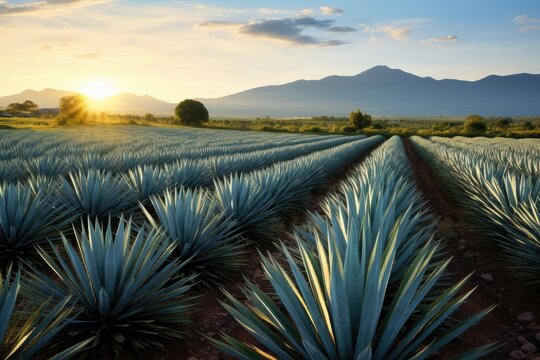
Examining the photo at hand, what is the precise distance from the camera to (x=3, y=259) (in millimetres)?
3902

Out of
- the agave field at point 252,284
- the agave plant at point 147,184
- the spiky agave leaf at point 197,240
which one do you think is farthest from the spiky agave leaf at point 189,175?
the spiky agave leaf at point 197,240

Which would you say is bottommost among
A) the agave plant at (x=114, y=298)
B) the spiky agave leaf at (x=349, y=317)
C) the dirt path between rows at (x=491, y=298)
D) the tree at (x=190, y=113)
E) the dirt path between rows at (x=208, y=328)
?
the dirt path between rows at (x=491, y=298)

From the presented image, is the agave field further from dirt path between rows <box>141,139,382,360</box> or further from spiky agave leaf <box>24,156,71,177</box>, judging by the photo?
spiky agave leaf <box>24,156,71,177</box>

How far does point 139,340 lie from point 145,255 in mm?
604

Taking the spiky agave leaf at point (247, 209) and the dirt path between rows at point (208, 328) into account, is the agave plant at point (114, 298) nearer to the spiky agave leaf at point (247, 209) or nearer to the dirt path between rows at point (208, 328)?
the dirt path between rows at point (208, 328)

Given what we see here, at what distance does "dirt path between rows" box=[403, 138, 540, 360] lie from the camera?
302 centimetres

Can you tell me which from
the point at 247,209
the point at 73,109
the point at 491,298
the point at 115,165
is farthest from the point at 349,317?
the point at 73,109

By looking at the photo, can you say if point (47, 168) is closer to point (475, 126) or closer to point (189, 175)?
point (189, 175)

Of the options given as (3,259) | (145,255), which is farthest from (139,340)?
(3,259)

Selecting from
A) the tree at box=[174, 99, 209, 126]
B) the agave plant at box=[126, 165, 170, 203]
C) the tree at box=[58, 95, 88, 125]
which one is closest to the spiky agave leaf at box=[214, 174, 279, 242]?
the agave plant at box=[126, 165, 170, 203]

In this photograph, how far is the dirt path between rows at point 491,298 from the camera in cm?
302

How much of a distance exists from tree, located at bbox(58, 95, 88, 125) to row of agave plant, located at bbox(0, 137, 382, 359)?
55.5 m

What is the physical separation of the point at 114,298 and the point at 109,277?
158 millimetres

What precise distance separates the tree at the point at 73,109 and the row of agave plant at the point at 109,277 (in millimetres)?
55472
